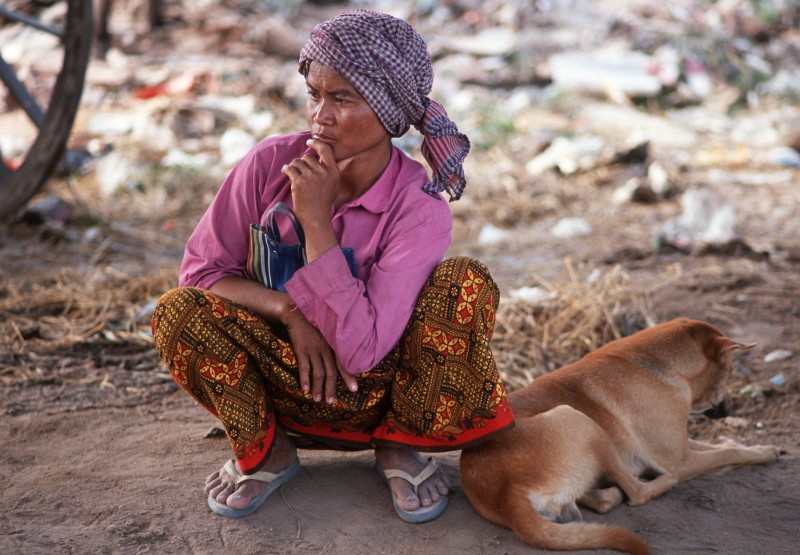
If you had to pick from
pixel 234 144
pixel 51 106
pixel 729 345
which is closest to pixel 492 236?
pixel 234 144

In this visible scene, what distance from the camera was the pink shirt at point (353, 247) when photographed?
2.46 m

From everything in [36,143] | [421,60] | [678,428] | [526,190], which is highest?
[421,60]

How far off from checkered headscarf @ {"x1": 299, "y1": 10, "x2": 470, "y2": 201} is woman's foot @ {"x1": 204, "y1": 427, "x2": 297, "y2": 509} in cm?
95

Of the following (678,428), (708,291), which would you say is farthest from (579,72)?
(678,428)

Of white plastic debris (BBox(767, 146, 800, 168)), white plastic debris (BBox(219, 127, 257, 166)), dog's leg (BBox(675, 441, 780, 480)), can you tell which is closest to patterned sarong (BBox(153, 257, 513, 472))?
dog's leg (BBox(675, 441, 780, 480))

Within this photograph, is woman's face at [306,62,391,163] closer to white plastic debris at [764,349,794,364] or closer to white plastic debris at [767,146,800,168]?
white plastic debris at [764,349,794,364]

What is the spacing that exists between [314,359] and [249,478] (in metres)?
0.47

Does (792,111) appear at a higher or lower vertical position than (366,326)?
lower

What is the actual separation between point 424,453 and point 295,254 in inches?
31.1

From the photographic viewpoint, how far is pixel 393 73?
8.29 ft

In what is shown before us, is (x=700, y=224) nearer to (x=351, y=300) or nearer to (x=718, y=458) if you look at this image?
(x=718, y=458)

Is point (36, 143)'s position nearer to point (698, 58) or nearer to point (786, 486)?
point (786, 486)

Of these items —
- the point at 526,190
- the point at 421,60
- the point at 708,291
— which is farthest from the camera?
the point at 526,190

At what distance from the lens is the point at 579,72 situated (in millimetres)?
9352
